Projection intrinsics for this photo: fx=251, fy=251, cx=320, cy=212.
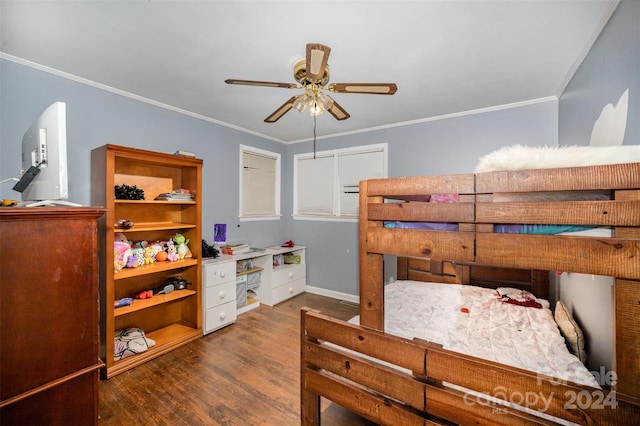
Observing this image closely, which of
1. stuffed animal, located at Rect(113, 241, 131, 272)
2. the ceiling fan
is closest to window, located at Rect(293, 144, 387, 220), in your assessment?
the ceiling fan

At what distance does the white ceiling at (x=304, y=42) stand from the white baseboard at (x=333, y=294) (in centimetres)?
276

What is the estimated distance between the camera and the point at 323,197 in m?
4.13

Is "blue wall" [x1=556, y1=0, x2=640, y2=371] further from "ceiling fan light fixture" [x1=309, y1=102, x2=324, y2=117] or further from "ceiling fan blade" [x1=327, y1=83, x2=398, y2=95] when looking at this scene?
"ceiling fan light fixture" [x1=309, y1=102, x2=324, y2=117]

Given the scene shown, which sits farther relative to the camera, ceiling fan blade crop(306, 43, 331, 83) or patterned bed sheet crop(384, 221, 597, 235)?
ceiling fan blade crop(306, 43, 331, 83)

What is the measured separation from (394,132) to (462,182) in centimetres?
273

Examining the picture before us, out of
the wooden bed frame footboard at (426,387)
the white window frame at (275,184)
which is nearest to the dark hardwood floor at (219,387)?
the wooden bed frame footboard at (426,387)

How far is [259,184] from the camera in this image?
4.05 meters

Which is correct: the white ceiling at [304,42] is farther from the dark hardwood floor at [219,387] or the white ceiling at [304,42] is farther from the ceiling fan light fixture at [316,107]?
the dark hardwood floor at [219,387]

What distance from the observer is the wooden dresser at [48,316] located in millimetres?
996

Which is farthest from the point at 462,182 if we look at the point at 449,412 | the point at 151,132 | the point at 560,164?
the point at 151,132

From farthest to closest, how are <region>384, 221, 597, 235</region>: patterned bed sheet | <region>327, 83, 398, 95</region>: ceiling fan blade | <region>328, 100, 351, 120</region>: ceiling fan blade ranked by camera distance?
<region>328, 100, 351, 120</region>: ceiling fan blade
<region>327, 83, 398, 95</region>: ceiling fan blade
<region>384, 221, 597, 235</region>: patterned bed sheet

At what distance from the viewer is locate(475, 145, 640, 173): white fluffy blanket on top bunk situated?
845 mm

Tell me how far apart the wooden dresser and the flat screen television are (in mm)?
293

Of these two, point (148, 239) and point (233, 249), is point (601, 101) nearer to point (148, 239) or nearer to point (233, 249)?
point (233, 249)
